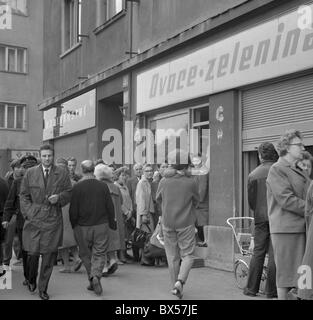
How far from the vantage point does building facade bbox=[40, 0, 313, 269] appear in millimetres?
8555

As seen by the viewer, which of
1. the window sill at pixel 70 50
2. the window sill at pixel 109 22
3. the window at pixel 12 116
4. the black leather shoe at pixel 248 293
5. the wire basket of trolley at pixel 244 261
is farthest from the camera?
the window at pixel 12 116

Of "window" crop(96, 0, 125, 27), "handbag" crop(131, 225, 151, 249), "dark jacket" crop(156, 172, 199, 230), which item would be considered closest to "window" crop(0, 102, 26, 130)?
"window" crop(96, 0, 125, 27)

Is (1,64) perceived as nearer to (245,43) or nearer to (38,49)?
(38,49)

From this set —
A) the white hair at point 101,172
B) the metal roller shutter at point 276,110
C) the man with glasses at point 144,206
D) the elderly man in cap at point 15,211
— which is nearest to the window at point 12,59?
the man with glasses at point 144,206

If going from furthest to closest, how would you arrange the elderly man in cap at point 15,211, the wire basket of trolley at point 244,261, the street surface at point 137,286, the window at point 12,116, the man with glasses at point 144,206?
1. the window at point 12,116
2. the man with glasses at point 144,206
3. the elderly man in cap at point 15,211
4. the wire basket of trolley at point 244,261
5. the street surface at point 137,286

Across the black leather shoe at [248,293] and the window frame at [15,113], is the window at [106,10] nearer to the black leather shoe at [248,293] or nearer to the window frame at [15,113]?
the black leather shoe at [248,293]

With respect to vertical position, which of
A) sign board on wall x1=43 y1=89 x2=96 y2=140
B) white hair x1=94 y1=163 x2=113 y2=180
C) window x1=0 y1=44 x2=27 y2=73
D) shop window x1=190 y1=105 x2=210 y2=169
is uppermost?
window x1=0 y1=44 x2=27 y2=73

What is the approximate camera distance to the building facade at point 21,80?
30.9 metres

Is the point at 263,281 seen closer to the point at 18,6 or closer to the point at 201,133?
the point at 201,133

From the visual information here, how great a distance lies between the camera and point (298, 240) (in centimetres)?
550

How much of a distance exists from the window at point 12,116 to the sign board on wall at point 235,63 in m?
19.9

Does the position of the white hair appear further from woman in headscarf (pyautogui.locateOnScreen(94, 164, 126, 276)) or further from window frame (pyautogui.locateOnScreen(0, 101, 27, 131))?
window frame (pyautogui.locateOnScreen(0, 101, 27, 131))

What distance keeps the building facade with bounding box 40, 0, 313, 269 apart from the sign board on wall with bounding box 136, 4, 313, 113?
0.02 metres

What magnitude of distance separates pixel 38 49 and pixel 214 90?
24.2 meters
